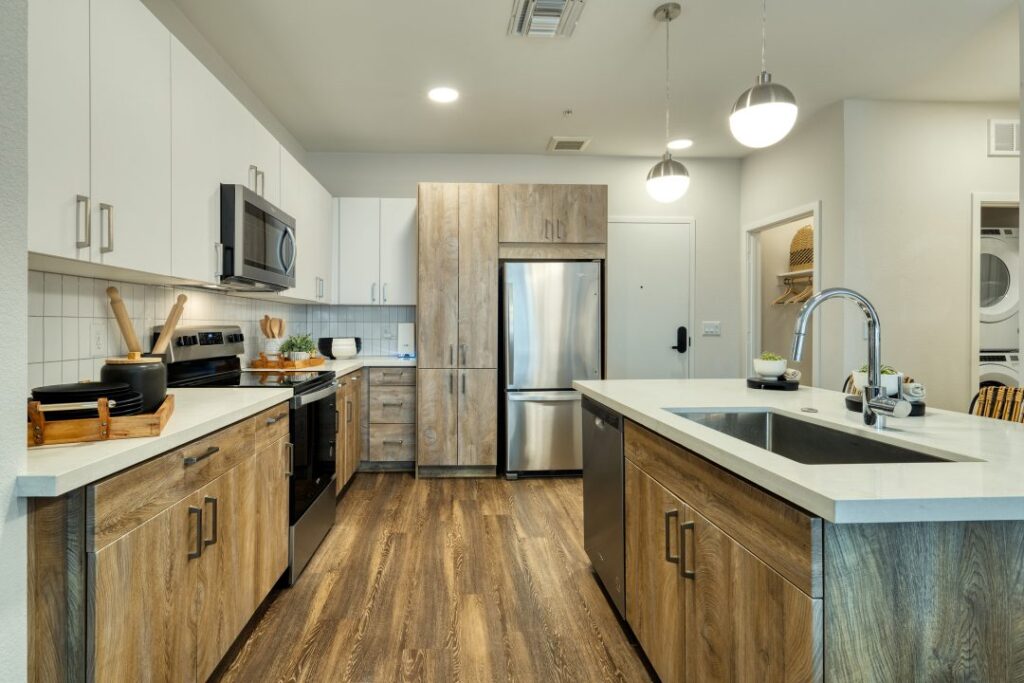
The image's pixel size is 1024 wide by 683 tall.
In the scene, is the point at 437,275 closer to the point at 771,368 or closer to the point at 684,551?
the point at 771,368

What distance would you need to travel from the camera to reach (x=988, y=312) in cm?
400

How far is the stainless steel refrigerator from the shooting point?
402cm

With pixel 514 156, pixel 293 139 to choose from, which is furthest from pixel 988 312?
pixel 293 139

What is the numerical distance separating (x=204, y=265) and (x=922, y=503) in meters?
2.31

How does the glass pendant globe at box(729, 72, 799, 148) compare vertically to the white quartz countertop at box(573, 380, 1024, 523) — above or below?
above

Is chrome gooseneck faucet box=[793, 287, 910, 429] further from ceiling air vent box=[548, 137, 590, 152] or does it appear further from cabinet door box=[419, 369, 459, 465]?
ceiling air vent box=[548, 137, 590, 152]

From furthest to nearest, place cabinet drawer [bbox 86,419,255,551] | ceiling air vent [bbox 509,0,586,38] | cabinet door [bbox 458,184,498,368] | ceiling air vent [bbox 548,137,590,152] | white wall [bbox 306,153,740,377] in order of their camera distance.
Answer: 1. white wall [bbox 306,153,740,377]
2. ceiling air vent [bbox 548,137,590,152]
3. cabinet door [bbox 458,184,498,368]
4. ceiling air vent [bbox 509,0,586,38]
5. cabinet drawer [bbox 86,419,255,551]

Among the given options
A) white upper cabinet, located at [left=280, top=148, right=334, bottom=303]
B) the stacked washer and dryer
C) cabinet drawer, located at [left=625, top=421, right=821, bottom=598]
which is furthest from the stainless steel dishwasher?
the stacked washer and dryer

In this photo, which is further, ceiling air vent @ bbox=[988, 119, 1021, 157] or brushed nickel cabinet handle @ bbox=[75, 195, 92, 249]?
ceiling air vent @ bbox=[988, 119, 1021, 157]

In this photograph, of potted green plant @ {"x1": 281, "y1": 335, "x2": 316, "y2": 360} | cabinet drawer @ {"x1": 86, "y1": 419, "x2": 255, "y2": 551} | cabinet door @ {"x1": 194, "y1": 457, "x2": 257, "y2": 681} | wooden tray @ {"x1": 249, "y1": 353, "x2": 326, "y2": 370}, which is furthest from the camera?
potted green plant @ {"x1": 281, "y1": 335, "x2": 316, "y2": 360}

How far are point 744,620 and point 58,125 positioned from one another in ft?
6.30

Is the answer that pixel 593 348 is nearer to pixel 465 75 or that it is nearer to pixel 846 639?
pixel 465 75

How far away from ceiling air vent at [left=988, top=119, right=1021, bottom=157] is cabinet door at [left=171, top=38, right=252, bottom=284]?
185 inches

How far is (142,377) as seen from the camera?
1.42m
